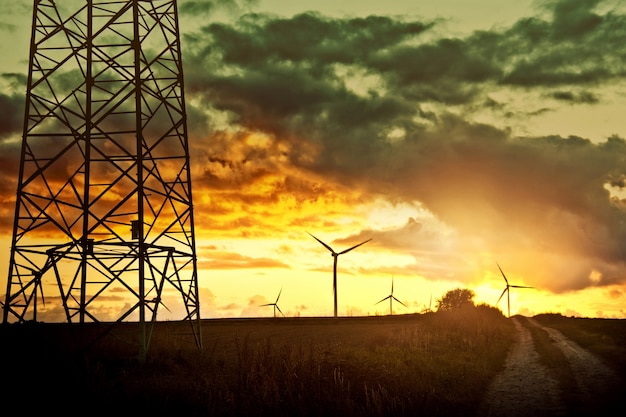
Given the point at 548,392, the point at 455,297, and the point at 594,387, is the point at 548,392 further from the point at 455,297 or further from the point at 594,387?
the point at 455,297

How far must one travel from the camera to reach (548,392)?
2361 centimetres

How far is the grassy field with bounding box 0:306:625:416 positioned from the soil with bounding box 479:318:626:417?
801 mm

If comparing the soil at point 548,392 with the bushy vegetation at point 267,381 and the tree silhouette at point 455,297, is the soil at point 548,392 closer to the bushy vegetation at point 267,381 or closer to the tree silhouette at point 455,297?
the bushy vegetation at point 267,381

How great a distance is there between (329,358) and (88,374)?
9312 mm

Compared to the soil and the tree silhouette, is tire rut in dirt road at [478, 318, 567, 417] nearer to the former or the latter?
the soil

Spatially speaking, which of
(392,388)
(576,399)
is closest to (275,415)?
(392,388)

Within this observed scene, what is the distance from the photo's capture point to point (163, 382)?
21.8m

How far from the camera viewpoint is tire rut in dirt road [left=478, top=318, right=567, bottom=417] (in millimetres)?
19984

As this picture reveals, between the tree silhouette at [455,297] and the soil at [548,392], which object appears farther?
the tree silhouette at [455,297]

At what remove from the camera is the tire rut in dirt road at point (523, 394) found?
19984mm

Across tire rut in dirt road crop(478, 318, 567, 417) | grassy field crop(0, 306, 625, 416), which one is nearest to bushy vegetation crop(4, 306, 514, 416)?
grassy field crop(0, 306, 625, 416)

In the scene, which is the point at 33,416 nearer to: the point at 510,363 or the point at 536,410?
the point at 536,410

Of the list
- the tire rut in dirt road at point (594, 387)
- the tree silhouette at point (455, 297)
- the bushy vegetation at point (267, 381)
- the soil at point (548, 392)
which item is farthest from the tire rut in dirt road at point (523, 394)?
the tree silhouette at point (455, 297)

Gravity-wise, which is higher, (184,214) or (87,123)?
(87,123)
